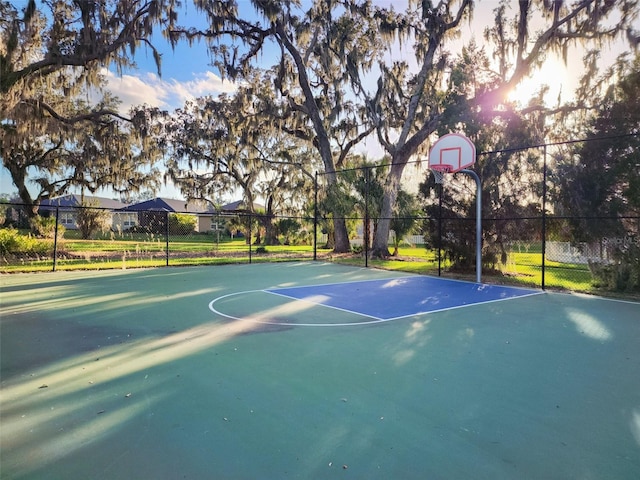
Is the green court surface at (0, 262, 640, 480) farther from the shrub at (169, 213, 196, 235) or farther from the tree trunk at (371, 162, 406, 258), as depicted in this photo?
the shrub at (169, 213, 196, 235)

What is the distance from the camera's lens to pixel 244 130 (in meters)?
20.7

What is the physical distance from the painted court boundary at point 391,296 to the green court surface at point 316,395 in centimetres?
36

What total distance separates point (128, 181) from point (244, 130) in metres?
9.63

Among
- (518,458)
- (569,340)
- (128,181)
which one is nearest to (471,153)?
(569,340)

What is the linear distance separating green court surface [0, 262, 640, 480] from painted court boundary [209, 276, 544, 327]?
0.36m

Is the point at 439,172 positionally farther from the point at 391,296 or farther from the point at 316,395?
the point at 316,395

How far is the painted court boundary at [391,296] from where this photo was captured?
242 inches

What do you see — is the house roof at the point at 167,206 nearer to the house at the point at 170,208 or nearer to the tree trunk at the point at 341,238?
the house at the point at 170,208

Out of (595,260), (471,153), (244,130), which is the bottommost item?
(595,260)

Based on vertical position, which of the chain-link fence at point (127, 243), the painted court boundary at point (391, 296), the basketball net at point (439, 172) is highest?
the basketball net at point (439, 172)

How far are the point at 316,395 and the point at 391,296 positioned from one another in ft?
15.9

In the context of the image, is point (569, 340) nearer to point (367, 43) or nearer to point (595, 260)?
point (595, 260)

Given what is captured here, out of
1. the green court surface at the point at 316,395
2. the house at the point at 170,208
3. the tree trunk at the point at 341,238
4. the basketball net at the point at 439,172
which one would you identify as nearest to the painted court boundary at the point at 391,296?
the green court surface at the point at 316,395

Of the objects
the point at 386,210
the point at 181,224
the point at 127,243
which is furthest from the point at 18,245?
the point at 181,224
